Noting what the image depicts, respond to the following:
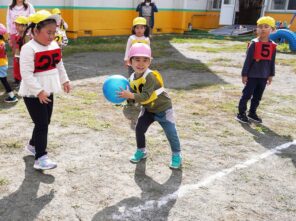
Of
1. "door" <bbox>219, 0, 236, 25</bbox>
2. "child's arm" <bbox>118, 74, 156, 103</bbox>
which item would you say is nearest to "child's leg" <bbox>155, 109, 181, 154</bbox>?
"child's arm" <bbox>118, 74, 156, 103</bbox>

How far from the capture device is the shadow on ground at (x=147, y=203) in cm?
346

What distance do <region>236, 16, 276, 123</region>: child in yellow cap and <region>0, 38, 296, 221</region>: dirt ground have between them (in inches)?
24.8

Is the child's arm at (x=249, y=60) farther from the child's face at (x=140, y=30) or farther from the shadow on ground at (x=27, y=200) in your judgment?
the shadow on ground at (x=27, y=200)

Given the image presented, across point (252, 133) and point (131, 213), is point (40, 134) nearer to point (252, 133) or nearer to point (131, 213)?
point (131, 213)

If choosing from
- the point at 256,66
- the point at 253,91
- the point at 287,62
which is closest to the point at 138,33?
the point at 256,66

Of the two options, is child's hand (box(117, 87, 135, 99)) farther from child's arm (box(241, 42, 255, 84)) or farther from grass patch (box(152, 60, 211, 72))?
grass patch (box(152, 60, 211, 72))

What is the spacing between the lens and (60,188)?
3.91m

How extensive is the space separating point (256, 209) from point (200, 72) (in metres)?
7.52

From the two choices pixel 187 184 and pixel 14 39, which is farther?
pixel 14 39

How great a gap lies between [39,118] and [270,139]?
11.9 feet

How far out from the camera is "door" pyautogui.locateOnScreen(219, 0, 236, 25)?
2439 cm

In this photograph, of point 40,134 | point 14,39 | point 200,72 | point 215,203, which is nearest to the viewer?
point 215,203

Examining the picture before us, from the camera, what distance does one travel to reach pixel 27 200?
11.9 ft

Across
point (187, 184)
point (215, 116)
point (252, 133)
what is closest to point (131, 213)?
point (187, 184)
